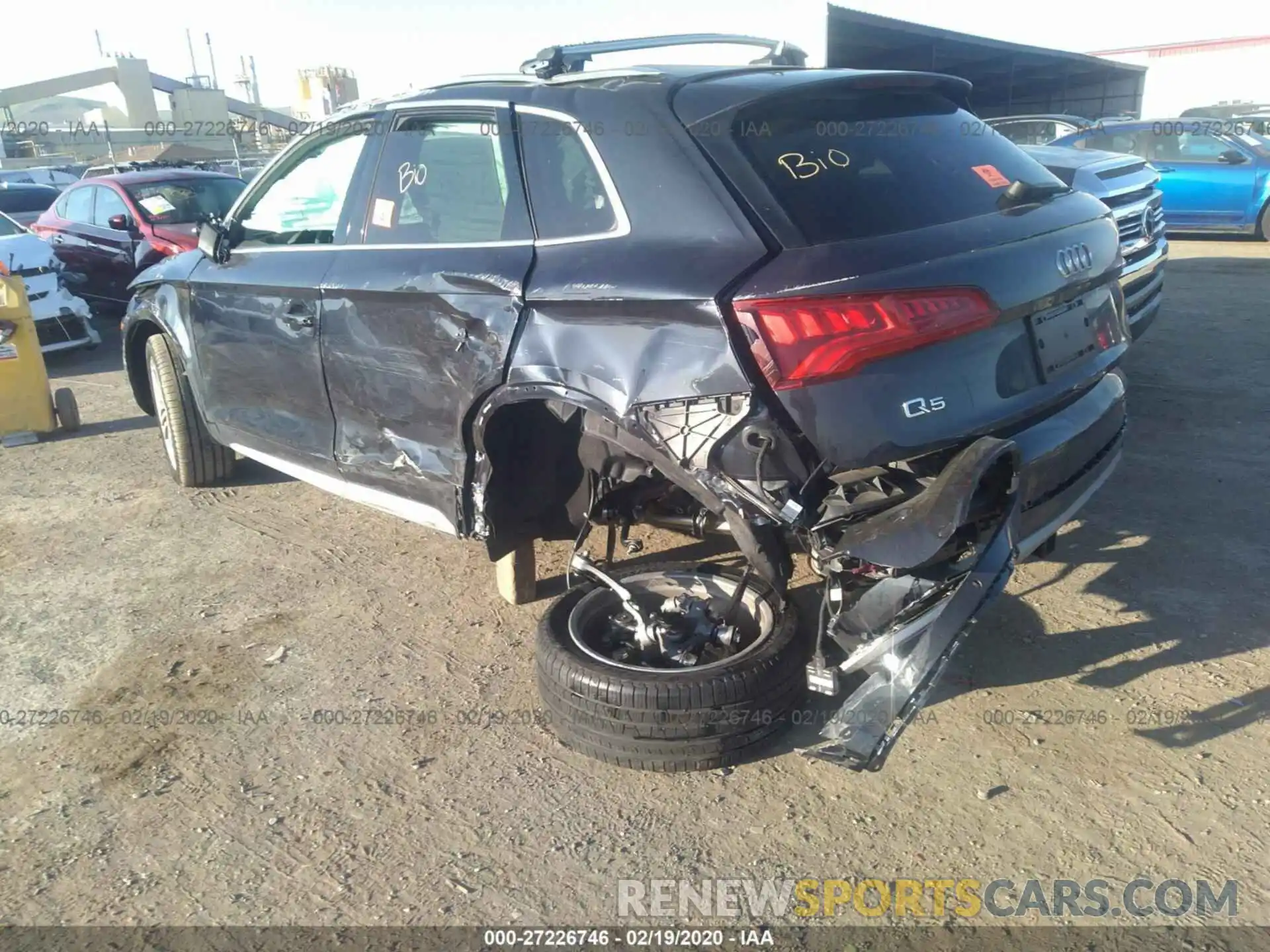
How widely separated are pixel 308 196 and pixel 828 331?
2.55 meters

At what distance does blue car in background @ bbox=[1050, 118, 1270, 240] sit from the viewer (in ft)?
38.5

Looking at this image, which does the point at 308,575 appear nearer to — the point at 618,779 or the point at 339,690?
the point at 339,690

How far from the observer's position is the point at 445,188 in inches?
135

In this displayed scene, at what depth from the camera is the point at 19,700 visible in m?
3.38

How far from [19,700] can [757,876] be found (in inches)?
102

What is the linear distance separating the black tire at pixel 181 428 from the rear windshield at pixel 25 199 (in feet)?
35.2

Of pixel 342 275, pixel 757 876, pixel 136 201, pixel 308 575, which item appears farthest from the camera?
pixel 136 201

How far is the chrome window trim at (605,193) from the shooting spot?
2.85 m

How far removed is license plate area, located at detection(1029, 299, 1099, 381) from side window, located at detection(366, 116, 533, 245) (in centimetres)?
156

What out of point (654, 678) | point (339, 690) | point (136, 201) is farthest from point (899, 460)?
point (136, 201)

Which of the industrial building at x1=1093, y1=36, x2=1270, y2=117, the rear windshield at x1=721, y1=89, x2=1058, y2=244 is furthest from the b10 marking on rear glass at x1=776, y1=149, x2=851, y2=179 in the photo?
the industrial building at x1=1093, y1=36, x2=1270, y2=117

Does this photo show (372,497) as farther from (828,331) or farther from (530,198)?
(828,331)

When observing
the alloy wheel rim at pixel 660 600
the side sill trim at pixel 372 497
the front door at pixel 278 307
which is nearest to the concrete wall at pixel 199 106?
the front door at pixel 278 307

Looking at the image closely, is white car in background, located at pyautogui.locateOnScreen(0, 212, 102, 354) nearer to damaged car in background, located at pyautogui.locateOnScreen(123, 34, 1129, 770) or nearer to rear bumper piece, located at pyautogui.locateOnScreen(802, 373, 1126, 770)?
damaged car in background, located at pyautogui.locateOnScreen(123, 34, 1129, 770)
